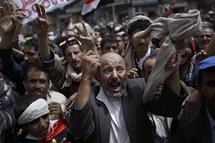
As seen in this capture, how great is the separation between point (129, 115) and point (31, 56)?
163cm

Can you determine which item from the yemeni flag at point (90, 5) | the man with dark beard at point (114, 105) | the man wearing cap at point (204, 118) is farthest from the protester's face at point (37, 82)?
the yemeni flag at point (90, 5)

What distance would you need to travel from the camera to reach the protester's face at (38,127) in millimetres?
2760

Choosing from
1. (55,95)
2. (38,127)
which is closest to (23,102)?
(38,127)

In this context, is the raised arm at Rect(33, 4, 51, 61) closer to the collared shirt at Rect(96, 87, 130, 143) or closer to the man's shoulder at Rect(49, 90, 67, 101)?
the man's shoulder at Rect(49, 90, 67, 101)

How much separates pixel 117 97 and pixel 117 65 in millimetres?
196

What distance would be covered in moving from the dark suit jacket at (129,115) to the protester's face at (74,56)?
1221 mm

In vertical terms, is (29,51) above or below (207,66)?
below

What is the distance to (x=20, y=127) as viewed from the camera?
9.24 feet

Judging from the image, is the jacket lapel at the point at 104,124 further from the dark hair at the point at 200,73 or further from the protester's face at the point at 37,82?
the protester's face at the point at 37,82

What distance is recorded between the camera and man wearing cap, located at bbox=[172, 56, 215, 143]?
2059mm

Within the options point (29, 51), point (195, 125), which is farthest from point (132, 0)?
point (195, 125)

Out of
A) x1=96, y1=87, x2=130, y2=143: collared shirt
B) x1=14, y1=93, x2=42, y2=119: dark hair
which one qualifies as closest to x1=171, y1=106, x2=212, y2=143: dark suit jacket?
x1=96, y1=87, x2=130, y2=143: collared shirt

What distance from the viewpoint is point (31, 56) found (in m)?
3.88

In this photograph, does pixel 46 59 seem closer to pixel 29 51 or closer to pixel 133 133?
pixel 29 51
